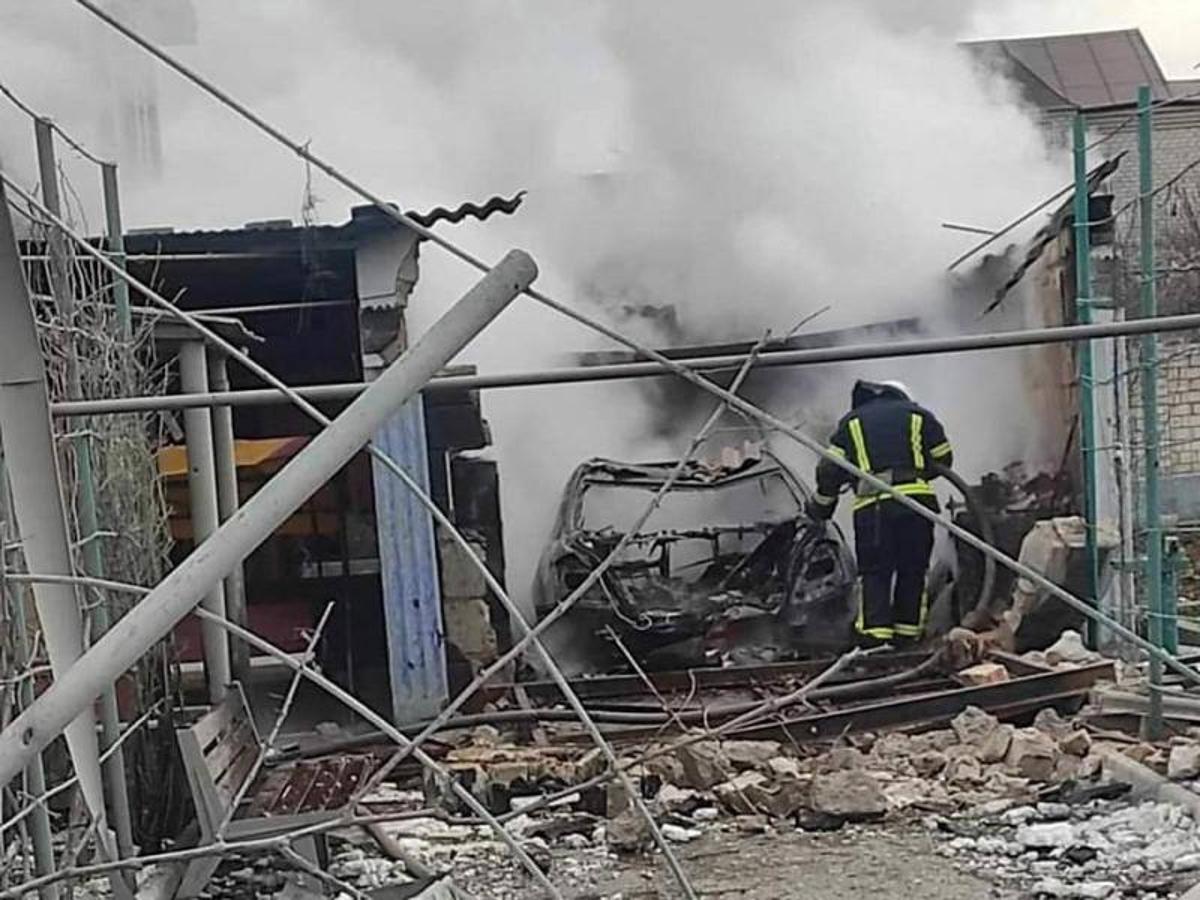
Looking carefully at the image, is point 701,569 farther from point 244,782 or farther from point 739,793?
point 244,782

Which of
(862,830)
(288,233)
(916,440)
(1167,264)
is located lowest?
(862,830)

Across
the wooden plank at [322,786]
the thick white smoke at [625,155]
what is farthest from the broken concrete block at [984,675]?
the wooden plank at [322,786]

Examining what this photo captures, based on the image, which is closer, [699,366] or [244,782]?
[699,366]

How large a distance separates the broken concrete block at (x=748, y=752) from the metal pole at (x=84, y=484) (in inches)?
84.5

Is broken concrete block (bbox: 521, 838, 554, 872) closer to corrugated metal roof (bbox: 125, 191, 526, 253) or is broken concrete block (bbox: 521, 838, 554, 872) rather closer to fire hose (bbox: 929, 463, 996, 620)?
corrugated metal roof (bbox: 125, 191, 526, 253)

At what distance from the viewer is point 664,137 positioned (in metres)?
10.1

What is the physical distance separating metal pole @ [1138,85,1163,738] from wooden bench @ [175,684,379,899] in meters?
2.75

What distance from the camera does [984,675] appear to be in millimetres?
5922

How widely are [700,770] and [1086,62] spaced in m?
10.0

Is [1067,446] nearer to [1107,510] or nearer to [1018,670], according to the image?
[1107,510]

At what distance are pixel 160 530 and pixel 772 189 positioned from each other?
21.2ft

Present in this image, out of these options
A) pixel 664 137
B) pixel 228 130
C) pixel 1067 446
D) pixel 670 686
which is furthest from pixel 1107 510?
pixel 228 130

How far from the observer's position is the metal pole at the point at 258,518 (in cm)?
77

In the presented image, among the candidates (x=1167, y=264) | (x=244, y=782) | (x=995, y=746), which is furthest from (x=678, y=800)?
(x=1167, y=264)
